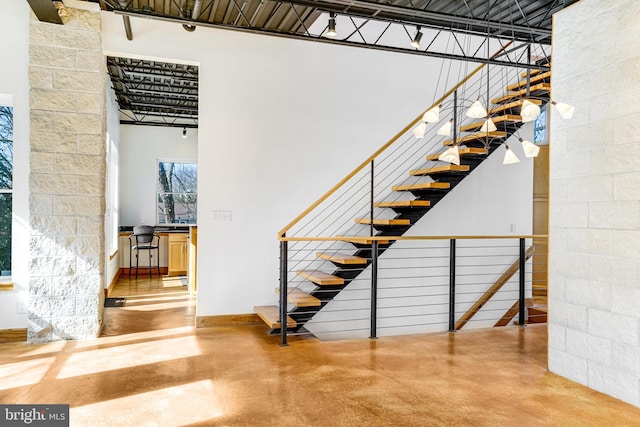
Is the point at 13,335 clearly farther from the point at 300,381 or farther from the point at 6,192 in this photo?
the point at 300,381

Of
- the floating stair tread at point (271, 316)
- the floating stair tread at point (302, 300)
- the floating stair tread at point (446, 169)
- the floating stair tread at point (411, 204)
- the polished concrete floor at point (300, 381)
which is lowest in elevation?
the polished concrete floor at point (300, 381)

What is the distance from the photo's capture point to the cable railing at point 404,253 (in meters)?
5.21

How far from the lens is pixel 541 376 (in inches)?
139

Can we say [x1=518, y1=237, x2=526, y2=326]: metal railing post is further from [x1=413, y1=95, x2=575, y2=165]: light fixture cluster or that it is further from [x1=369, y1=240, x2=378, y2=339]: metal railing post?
[x1=413, y1=95, x2=575, y2=165]: light fixture cluster

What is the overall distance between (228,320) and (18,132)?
9.60 ft

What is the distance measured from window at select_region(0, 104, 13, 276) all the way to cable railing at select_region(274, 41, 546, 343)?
2.99m

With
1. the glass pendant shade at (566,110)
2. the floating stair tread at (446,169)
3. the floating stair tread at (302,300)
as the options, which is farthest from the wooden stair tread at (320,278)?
the glass pendant shade at (566,110)

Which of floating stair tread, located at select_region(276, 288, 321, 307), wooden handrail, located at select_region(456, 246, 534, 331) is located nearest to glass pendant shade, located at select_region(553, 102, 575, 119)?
floating stair tread, located at select_region(276, 288, 321, 307)

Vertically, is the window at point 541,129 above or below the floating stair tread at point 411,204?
above

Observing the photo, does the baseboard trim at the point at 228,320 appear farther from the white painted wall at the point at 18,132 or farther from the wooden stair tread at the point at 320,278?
the white painted wall at the point at 18,132

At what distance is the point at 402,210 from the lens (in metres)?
5.33

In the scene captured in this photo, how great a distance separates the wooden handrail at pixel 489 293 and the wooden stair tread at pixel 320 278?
245cm

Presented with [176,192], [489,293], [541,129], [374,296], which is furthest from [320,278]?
[541,129]

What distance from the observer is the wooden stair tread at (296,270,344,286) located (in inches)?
183
